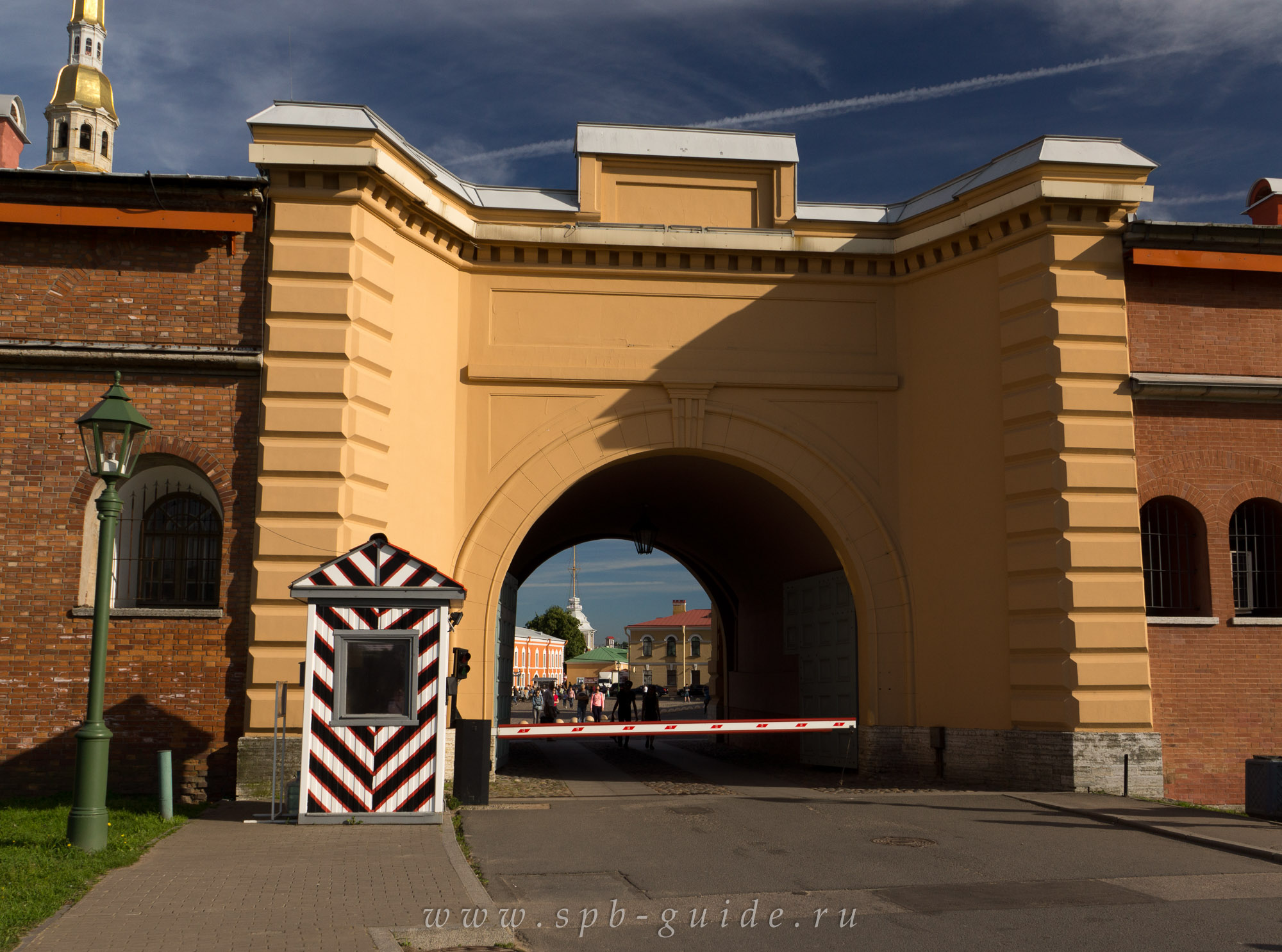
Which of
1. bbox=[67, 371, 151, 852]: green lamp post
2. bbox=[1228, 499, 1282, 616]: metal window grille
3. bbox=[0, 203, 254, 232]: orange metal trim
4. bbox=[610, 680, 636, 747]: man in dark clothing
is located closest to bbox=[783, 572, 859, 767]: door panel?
bbox=[1228, 499, 1282, 616]: metal window grille

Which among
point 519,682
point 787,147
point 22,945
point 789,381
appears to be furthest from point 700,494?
point 519,682

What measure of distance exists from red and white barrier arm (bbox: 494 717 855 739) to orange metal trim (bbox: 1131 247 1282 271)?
23.5ft

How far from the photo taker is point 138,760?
12.4 metres

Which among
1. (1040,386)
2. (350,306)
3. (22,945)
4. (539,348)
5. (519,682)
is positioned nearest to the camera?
(22,945)

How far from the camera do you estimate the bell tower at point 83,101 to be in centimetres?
7569

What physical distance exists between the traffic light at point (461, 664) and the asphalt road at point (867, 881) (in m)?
1.92

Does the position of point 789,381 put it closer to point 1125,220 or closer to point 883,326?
point 883,326

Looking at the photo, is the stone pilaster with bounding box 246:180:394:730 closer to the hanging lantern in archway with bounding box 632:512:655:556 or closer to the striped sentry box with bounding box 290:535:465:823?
the striped sentry box with bounding box 290:535:465:823

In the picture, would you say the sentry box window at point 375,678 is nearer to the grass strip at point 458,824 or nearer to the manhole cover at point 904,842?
the grass strip at point 458,824

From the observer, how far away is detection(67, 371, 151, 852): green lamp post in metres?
8.71

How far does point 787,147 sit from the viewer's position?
51.8ft

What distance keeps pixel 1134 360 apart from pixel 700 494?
7.50 m

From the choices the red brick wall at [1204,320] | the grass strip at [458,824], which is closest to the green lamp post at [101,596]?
the grass strip at [458,824]

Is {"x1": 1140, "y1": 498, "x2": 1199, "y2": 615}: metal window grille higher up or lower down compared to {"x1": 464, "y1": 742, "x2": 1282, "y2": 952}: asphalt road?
higher up
